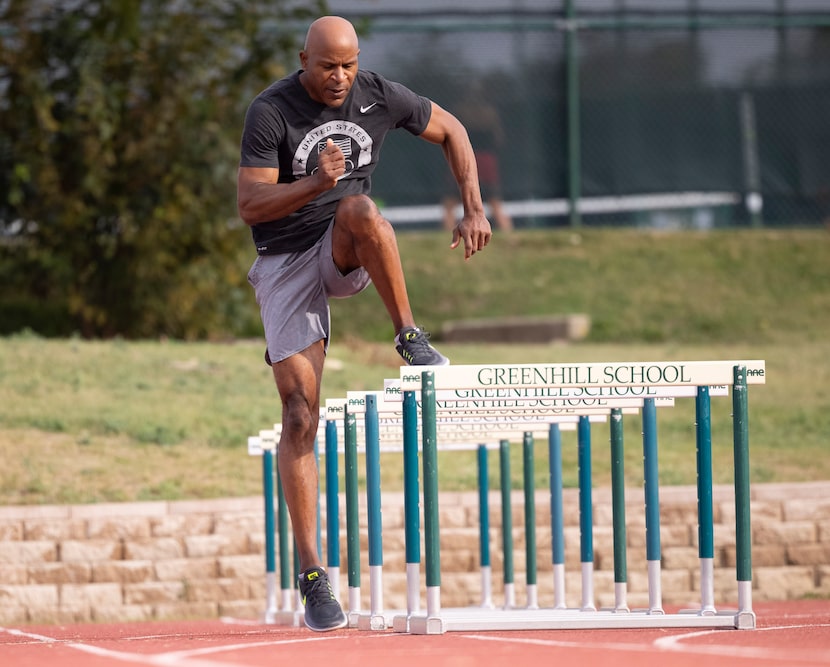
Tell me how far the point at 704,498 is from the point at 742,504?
179 millimetres

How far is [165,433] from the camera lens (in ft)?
38.0

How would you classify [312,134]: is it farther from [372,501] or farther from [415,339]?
→ [372,501]

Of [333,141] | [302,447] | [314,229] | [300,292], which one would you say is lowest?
[302,447]

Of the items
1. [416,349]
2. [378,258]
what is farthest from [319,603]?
[378,258]

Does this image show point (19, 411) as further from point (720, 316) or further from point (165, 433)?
point (720, 316)

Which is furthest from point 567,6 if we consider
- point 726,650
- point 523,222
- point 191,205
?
point 726,650

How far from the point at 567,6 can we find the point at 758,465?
8359 mm

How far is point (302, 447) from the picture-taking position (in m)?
5.95

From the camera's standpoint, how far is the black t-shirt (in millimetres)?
5758

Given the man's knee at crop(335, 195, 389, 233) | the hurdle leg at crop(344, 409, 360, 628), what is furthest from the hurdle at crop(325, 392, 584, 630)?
the man's knee at crop(335, 195, 389, 233)

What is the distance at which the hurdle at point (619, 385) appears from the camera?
18.3ft

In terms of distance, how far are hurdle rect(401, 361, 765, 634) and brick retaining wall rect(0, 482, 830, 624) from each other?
413cm

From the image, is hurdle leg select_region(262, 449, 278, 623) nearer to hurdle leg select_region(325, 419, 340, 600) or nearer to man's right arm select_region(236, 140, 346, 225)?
hurdle leg select_region(325, 419, 340, 600)

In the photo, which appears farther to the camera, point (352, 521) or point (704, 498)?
point (352, 521)
